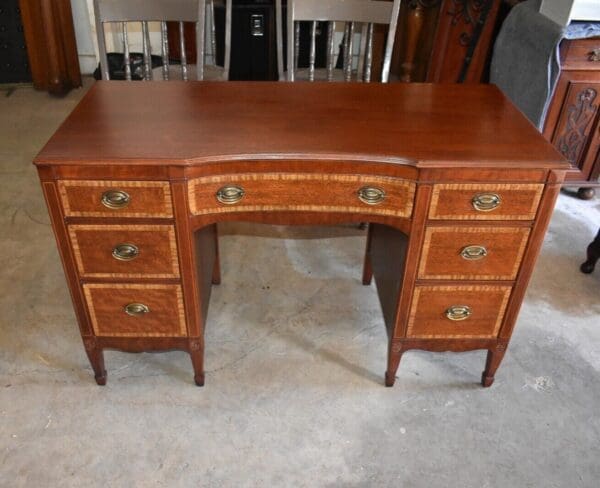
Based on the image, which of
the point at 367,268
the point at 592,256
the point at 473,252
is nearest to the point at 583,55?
the point at 592,256

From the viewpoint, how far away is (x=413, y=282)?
143 centimetres

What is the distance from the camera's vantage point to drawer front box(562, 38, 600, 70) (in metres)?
2.18

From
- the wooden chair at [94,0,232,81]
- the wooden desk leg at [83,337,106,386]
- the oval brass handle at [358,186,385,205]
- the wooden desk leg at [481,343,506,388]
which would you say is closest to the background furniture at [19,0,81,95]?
the wooden chair at [94,0,232,81]

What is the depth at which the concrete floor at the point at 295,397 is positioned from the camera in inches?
56.3

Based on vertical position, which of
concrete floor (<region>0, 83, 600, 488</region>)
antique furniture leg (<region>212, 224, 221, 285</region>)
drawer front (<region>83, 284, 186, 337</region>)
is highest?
drawer front (<region>83, 284, 186, 337</region>)

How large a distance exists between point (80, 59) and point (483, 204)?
3214 mm

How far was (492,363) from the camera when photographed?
63.2 inches

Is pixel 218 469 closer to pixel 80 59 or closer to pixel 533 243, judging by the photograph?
pixel 533 243

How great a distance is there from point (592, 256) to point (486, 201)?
1.09 m

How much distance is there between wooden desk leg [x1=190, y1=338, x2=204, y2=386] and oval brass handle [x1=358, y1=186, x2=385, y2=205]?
607 mm

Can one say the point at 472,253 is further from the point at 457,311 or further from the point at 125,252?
the point at 125,252

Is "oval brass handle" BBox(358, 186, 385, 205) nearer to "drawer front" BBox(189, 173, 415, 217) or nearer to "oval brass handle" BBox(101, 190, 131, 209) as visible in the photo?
"drawer front" BBox(189, 173, 415, 217)

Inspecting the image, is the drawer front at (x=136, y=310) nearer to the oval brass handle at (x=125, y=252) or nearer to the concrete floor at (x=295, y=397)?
the oval brass handle at (x=125, y=252)

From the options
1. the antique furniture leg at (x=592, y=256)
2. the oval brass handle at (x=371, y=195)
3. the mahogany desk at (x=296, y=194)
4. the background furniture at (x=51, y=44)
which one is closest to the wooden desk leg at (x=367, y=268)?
the mahogany desk at (x=296, y=194)
